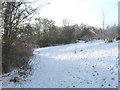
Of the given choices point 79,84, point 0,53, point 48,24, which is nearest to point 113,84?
point 79,84

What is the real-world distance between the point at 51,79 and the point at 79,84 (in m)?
1.52

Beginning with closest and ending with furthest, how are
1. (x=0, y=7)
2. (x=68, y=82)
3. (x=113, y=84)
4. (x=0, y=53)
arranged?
(x=113, y=84)
(x=68, y=82)
(x=0, y=7)
(x=0, y=53)

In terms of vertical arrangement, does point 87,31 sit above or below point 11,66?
above

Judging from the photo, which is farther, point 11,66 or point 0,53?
point 11,66

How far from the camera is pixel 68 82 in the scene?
4.43 meters

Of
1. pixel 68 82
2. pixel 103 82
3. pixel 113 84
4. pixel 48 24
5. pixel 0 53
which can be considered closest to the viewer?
pixel 113 84

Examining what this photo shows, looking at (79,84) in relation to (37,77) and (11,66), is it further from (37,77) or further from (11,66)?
(11,66)

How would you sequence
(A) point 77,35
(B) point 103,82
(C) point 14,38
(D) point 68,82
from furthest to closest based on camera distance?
1. (A) point 77,35
2. (C) point 14,38
3. (D) point 68,82
4. (B) point 103,82

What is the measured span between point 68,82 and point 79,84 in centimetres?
55

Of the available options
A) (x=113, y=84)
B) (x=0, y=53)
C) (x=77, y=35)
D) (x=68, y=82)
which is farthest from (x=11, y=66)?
(x=77, y=35)

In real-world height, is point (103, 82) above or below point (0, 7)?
below

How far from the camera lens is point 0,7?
4746mm

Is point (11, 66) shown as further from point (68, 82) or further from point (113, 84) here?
point (113, 84)

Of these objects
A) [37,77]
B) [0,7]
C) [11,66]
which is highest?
[0,7]
